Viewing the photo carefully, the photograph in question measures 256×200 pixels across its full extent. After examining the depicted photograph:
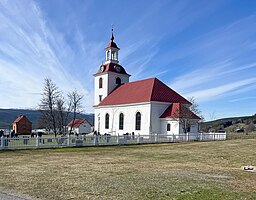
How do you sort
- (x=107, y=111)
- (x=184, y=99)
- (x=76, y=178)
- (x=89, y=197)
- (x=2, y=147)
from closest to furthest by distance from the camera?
(x=89, y=197) → (x=76, y=178) → (x=2, y=147) → (x=184, y=99) → (x=107, y=111)

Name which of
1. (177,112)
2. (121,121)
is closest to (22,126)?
(121,121)

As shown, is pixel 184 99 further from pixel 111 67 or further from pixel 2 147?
pixel 2 147

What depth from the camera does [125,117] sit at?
40719 millimetres

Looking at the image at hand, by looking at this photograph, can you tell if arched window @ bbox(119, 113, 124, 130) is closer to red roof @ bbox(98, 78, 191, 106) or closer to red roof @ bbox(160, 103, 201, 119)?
red roof @ bbox(98, 78, 191, 106)

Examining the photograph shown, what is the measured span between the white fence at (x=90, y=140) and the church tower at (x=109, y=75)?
2182cm

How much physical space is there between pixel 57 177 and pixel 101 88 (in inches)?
1608

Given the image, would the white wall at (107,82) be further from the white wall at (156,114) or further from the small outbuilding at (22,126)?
the small outbuilding at (22,126)

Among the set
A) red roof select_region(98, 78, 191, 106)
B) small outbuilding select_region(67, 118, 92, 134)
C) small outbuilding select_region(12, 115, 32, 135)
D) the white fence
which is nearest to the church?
red roof select_region(98, 78, 191, 106)

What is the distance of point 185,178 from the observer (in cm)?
836

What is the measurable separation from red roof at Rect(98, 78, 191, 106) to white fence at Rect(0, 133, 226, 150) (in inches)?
336

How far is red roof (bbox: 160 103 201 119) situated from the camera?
3375cm

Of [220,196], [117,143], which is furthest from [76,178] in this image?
[117,143]

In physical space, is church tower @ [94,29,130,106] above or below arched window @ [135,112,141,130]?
above

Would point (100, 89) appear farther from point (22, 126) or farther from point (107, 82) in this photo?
point (22, 126)
